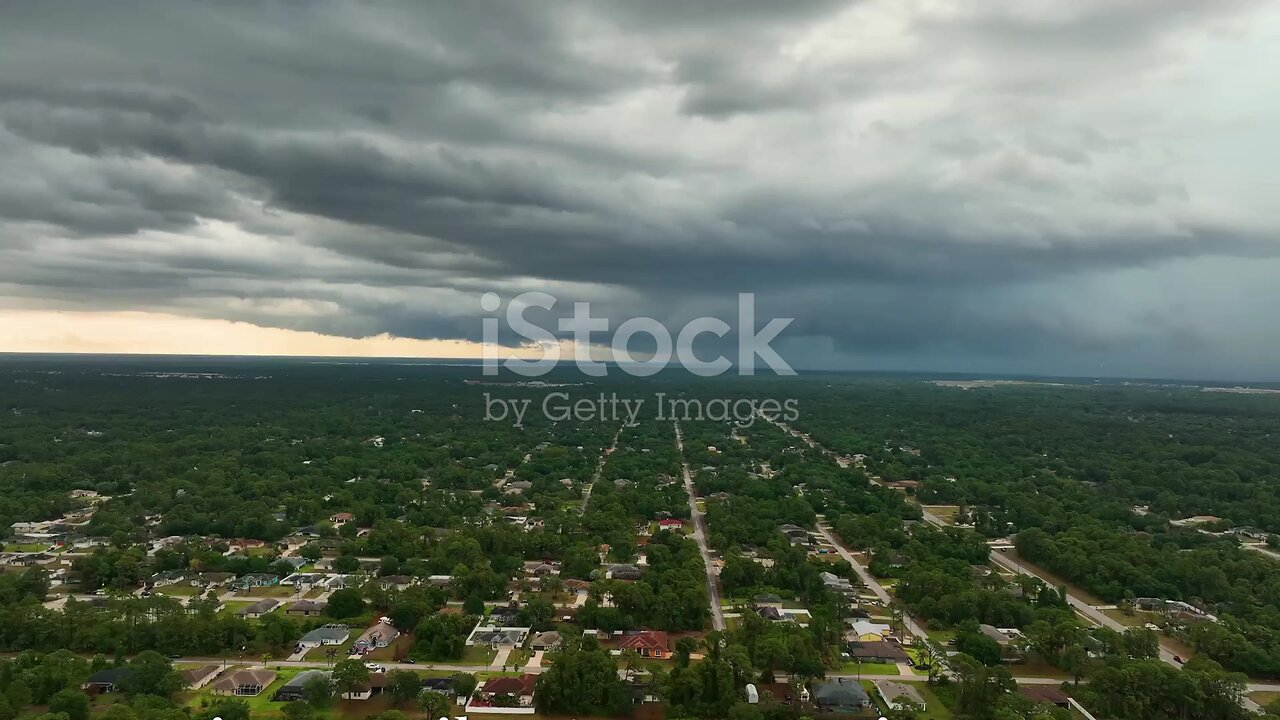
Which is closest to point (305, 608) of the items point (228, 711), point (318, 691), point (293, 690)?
point (293, 690)

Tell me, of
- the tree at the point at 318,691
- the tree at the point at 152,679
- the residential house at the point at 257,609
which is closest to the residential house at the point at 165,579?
the residential house at the point at 257,609

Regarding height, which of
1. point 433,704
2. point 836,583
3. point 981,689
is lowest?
point 836,583

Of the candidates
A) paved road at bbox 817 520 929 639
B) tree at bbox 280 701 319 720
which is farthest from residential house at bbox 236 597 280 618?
paved road at bbox 817 520 929 639

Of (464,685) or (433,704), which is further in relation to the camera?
(464,685)

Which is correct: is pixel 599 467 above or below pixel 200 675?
above

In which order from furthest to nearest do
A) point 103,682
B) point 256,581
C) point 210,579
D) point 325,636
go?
point 256,581 → point 210,579 → point 325,636 → point 103,682

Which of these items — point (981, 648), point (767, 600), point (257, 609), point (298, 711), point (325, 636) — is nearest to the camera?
point (298, 711)

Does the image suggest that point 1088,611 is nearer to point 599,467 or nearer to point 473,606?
point 473,606
